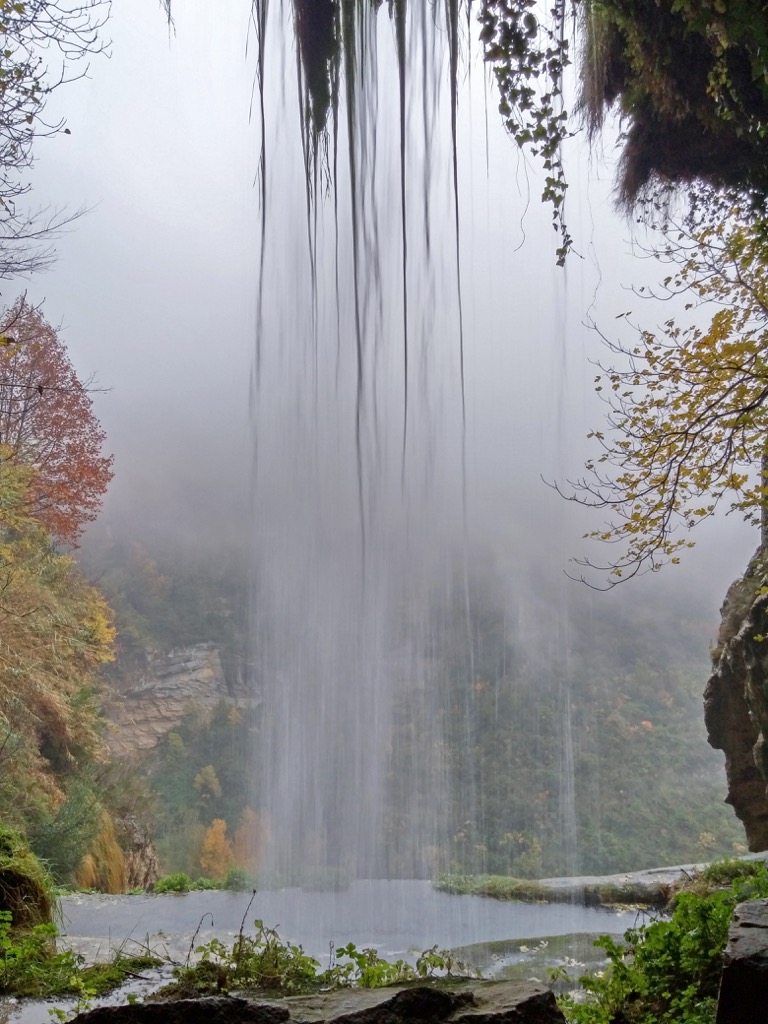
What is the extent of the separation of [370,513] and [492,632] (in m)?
2.61

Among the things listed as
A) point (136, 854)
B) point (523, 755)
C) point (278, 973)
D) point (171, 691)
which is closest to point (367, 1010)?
point (278, 973)

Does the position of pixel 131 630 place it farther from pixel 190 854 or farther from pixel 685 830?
pixel 685 830

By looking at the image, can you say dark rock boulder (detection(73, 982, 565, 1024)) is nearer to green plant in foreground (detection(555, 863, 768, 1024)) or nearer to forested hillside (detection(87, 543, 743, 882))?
green plant in foreground (detection(555, 863, 768, 1024))

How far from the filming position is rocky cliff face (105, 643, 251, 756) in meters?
7.28

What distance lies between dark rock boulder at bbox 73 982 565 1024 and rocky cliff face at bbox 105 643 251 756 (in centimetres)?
612

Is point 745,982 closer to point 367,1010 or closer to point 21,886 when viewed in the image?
point 367,1010

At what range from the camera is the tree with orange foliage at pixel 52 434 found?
4.93 meters

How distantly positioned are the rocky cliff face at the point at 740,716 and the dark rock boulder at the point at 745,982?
10.4 feet

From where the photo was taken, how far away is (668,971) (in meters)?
1.73

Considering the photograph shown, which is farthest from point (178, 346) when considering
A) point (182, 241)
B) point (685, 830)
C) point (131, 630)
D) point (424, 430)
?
point (685, 830)

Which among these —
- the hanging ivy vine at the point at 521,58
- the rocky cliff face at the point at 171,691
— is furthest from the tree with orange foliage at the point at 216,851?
the hanging ivy vine at the point at 521,58

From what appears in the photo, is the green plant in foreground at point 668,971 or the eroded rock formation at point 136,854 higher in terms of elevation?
the green plant in foreground at point 668,971

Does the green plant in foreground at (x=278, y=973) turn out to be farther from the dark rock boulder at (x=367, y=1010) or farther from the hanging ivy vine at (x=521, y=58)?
the hanging ivy vine at (x=521, y=58)

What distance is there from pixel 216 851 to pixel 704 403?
533 centimetres
